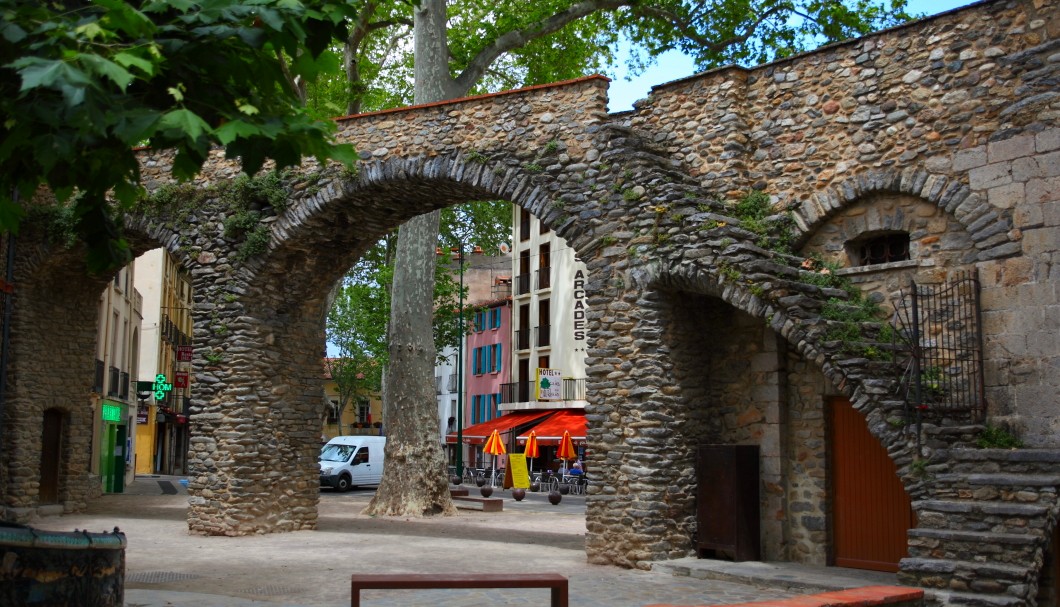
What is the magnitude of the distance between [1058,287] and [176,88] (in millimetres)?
7492

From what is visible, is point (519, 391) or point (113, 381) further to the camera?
point (519, 391)

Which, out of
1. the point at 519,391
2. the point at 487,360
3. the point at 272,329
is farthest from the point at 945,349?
the point at 487,360

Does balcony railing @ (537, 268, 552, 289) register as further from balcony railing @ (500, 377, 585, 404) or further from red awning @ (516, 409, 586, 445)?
red awning @ (516, 409, 586, 445)

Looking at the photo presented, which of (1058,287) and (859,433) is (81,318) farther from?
(1058,287)

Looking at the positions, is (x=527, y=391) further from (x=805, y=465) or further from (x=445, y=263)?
(x=805, y=465)

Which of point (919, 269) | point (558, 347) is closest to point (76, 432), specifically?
point (919, 269)

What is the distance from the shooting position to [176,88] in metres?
4.51

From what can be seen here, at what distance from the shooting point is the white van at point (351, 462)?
28.9m

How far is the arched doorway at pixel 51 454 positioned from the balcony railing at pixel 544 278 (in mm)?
22710

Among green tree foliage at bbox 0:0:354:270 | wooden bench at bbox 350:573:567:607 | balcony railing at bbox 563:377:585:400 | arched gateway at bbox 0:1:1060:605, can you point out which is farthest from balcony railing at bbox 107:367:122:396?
green tree foliage at bbox 0:0:354:270

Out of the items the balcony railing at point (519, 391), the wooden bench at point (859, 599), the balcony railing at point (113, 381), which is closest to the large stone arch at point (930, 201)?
the wooden bench at point (859, 599)

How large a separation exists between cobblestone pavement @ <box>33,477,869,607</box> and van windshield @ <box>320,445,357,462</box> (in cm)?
1131

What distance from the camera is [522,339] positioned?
40.1m

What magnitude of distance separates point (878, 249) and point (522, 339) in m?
29.9
